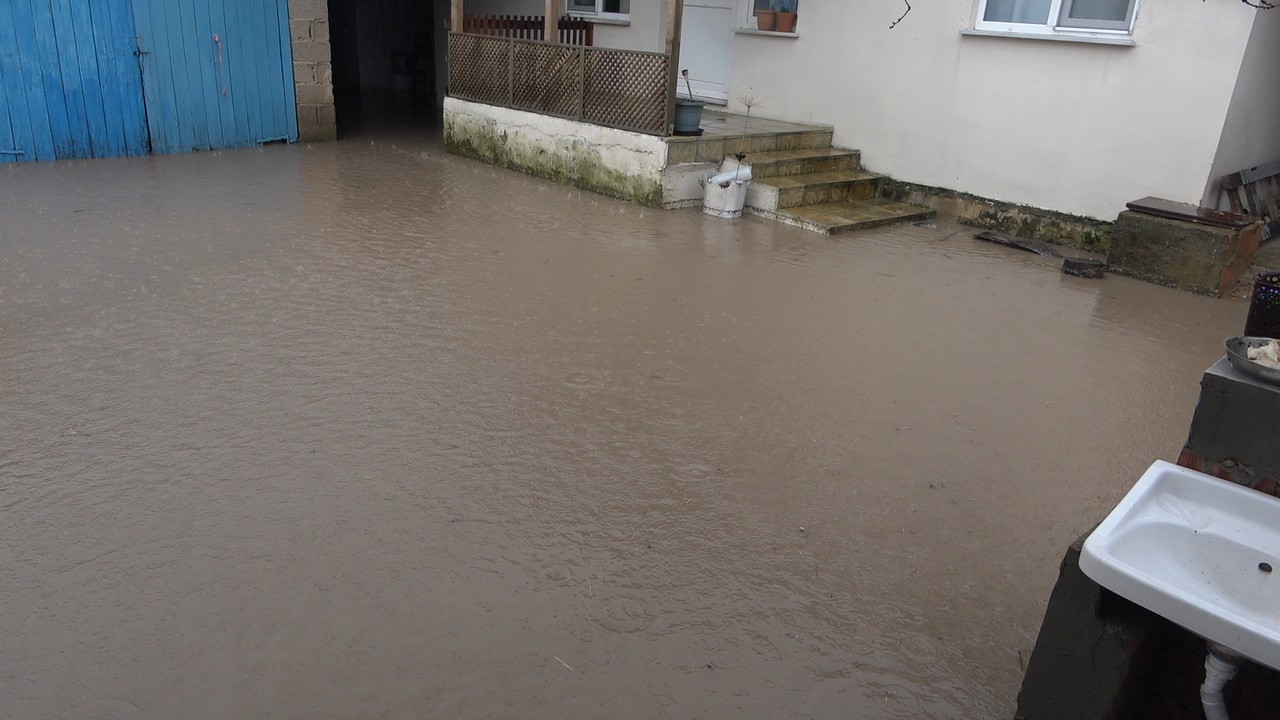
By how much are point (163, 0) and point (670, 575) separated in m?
8.53

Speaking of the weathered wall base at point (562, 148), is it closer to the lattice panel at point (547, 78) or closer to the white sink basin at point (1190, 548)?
the lattice panel at point (547, 78)

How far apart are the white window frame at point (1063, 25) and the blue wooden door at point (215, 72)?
708cm

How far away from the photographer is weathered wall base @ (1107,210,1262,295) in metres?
6.03

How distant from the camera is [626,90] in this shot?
26.1ft

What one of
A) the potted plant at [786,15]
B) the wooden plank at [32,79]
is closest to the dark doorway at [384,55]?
the wooden plank at [32,79]

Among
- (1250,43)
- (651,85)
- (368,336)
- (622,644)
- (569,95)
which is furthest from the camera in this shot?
(569,95)

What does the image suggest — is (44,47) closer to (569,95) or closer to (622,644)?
(569,95)

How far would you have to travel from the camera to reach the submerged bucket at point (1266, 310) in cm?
227

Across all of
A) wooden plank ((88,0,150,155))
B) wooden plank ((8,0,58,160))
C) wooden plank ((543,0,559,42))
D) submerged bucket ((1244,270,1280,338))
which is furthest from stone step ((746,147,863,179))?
wooden plank ((8,0,58,160))

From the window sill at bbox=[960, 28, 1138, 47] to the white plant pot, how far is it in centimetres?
230

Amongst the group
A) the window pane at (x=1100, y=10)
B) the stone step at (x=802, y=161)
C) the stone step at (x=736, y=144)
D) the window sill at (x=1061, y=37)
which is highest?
the window pane at (x=1100, y=10)

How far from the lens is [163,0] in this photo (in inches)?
335

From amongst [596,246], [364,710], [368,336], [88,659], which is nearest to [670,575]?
[364,710]

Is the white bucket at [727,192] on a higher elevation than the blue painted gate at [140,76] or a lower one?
lower
